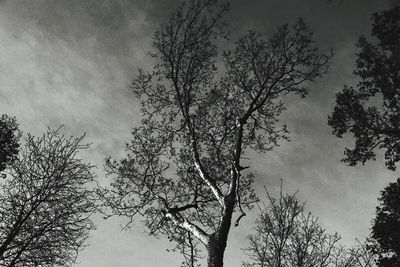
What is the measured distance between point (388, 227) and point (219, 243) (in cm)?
1502

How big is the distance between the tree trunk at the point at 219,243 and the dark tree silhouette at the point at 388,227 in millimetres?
13935

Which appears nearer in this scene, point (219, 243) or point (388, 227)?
point (219, 243)

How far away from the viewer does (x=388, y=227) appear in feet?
61.2

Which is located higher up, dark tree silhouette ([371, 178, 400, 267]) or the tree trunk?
dark tree silhouette ([371, 178, 400, 267])

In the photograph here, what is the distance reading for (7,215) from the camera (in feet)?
42.1

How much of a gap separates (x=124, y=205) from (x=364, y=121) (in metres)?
10.2

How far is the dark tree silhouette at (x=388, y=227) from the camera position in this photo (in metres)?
18.0

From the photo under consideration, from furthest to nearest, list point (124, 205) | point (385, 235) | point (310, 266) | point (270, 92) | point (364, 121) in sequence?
point (385, 235) → point (310, 266) → point (364, 121) → point (270, 92) → point (124, 205)

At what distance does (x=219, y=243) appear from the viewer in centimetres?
765

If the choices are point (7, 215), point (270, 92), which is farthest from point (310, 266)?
point (7, 215)

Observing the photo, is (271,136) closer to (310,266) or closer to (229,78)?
(229,78)

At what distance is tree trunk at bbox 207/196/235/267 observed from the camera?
7.45 metres

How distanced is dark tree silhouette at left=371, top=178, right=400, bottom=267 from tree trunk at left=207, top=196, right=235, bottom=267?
45.7 feet

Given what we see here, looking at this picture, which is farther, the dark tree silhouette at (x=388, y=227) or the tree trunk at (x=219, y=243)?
the dark tree silhouette at (x=388, y=227)
